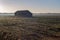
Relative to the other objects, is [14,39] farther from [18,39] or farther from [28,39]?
[28,39]

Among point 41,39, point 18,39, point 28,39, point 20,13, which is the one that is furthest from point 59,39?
point 20,13

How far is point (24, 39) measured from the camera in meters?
14.2

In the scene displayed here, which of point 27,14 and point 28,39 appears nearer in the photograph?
point 28,39

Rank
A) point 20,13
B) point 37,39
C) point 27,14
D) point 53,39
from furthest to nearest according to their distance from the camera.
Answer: point 27,14
point 20,13
point 53,39
point 37,39

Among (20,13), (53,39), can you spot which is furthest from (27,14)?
(53,39)

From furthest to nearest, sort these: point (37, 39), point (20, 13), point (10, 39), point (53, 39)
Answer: point (20, 13)
point (53, 39)
point (37, 39)
point (10, 39)

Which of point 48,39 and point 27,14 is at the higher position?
point 48,39

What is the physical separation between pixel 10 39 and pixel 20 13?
4529 cm

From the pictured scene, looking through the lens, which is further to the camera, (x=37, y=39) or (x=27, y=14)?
(x=27, y=14)

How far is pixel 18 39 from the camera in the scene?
13.8 metres

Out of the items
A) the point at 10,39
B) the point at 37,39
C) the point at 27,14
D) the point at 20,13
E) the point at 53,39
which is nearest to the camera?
the point at 10,39

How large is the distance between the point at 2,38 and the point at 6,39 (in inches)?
21.6

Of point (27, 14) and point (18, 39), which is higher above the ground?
point (18, 39)

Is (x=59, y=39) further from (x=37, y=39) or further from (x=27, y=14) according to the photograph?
(x=27, y=14)
